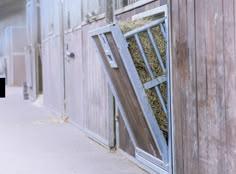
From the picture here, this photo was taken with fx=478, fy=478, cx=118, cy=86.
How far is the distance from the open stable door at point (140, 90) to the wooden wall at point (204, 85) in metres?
0.31

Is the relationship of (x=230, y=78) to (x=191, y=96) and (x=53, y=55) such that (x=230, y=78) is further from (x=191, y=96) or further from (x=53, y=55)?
(x=53, y=55)

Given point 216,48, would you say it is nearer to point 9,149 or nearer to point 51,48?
point 9,149

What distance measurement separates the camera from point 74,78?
23.1 feet

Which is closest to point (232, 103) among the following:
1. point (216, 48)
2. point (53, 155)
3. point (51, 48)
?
point (216, 48)

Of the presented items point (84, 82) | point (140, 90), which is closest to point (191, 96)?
point (140, 90)

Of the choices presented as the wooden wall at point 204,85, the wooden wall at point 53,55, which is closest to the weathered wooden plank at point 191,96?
the wooden wall at point 204,85

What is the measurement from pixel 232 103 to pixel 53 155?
9.51 feet

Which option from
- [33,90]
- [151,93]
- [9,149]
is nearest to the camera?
[151,93]

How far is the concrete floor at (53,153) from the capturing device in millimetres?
4227

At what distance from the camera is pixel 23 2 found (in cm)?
1966

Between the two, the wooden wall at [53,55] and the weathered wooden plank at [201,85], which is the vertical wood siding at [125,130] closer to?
the weathered wooden plank at [201,85]

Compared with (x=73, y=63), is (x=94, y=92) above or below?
below

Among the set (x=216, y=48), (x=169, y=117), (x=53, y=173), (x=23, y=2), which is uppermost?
(x=23, y=2)

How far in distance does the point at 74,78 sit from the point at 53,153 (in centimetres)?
221
